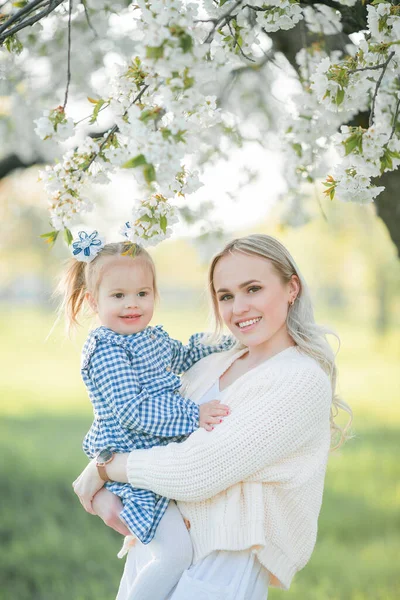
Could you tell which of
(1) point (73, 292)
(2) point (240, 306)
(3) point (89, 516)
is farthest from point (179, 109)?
(3) point (89, 516)

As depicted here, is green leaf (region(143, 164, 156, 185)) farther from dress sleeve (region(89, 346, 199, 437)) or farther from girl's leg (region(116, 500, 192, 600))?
girl's leg (region(116, 500, 192, 600))

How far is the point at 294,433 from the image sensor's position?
7.27ft

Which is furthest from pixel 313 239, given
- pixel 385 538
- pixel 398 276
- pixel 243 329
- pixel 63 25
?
pixel 243 329

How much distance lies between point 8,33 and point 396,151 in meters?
1.15

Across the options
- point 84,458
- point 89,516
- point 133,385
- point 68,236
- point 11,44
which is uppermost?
point 11,44

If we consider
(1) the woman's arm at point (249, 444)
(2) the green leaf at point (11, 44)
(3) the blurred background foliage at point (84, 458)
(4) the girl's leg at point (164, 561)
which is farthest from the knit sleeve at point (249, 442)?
(2) the green leaf at point (11, 44)

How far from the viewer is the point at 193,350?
2865 mm

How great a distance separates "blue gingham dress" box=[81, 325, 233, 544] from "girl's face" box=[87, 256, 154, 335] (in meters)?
0.04

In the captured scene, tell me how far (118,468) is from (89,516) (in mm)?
4966

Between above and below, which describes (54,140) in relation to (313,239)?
below

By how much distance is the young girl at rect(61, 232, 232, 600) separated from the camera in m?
2.30

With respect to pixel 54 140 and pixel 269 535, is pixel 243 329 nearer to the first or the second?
pixel 269 535

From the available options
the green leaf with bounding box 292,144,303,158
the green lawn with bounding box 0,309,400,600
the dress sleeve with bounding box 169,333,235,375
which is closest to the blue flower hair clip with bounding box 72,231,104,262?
the green lawn with bounding box 0,309,400,600

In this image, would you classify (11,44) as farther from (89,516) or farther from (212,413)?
(89,516)
